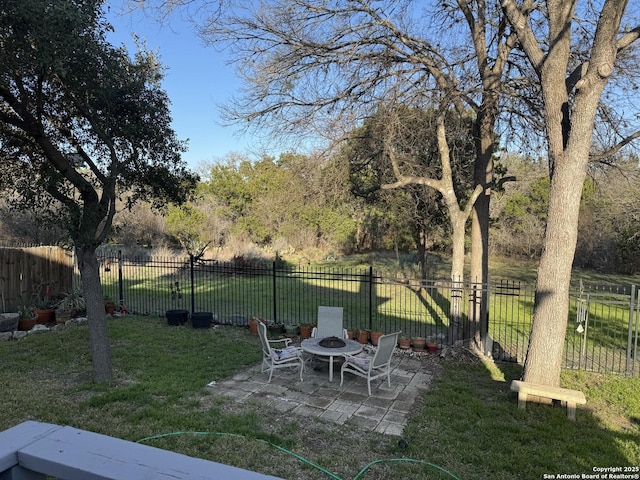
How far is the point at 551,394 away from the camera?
5.02 meters

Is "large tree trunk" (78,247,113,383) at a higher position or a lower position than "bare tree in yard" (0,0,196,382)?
lower

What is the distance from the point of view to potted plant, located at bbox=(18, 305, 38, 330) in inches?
352

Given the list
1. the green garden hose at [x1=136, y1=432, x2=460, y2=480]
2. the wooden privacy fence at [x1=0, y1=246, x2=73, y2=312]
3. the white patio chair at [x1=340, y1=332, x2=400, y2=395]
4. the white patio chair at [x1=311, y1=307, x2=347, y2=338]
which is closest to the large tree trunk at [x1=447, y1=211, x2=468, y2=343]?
the white patio chair at [x1=311, y1=307, x2=347, y2=338]

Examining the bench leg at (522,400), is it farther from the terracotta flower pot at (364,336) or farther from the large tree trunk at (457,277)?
the terracotta flower pot at (364,336)

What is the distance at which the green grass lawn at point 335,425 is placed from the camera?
3.92 m

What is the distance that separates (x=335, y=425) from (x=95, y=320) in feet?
11.8

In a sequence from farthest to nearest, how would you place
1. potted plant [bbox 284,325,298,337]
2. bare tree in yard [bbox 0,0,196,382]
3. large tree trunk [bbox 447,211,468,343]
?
potted plant [bbox 284,325,298,337], large tree trunk [bbox 447,211,468,343], bare tree in yard [bbox 0,0,196,382]

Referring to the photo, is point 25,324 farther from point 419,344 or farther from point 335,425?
point 419,344

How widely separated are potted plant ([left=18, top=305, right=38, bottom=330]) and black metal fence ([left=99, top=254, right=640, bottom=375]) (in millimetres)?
2071

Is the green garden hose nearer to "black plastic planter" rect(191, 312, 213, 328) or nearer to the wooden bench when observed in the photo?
the wooden bench

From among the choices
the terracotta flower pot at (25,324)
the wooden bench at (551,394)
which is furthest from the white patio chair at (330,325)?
the terracotta flower pot at (25,324)

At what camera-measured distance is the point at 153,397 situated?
210 inches

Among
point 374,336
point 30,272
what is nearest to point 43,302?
point 30,272

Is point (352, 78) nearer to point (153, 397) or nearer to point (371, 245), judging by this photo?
point (153, 397)
